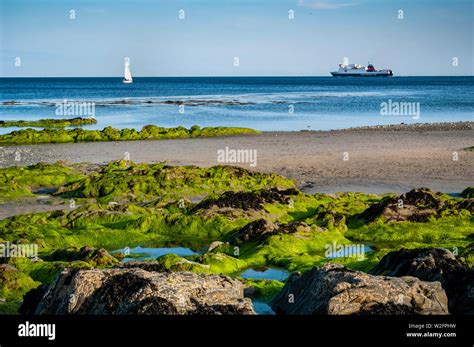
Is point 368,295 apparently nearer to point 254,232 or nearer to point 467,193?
point 254,232

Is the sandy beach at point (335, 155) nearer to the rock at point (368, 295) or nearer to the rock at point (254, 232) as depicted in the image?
the rock at point (254, 232)

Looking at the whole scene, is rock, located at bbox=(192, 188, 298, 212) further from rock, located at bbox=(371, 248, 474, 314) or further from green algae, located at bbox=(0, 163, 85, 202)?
rock, located at bbox=(371, 248, 474, 314)

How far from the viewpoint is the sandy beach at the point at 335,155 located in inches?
910

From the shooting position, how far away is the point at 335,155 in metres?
29.3

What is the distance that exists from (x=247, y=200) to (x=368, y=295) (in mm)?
10324

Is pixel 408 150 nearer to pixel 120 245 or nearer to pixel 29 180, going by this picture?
pixel 29 180

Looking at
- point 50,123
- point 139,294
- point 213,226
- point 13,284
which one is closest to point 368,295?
point 139,294

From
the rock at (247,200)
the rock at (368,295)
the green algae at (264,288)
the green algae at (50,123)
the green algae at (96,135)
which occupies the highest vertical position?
the green algae at (50,123)

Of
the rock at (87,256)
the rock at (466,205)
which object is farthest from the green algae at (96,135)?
the rock at (87,256)

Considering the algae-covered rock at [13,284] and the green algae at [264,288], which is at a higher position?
the algae-covered rock at [13,284]

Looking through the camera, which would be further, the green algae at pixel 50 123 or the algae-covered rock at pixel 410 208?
the green algae at pixel 50 123

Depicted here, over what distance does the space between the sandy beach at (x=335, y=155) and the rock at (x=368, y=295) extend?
13303mm

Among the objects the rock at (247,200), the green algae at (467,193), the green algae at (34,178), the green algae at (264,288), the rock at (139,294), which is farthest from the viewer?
the green algae at (34,178)

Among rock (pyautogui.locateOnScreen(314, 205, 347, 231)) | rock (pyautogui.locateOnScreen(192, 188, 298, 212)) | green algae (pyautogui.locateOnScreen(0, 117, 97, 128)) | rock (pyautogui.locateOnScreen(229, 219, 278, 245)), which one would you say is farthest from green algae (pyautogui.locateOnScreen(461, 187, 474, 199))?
green algae (pyautogui.locateOnScreen(0, 117, 97, 128))
